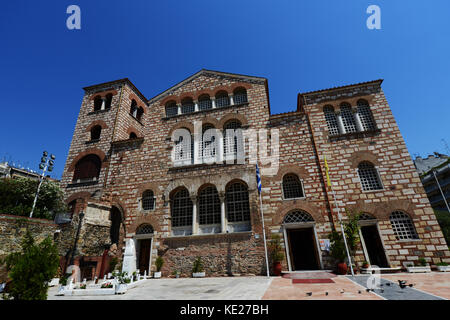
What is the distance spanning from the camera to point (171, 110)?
18.2 m

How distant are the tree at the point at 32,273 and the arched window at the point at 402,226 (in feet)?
48.0

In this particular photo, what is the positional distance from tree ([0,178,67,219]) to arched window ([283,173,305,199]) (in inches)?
585

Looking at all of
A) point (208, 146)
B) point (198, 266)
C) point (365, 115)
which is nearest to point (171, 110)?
point (208, 146)

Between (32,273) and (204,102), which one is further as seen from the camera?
(204,102)

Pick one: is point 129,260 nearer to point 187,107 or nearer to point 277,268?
point 277,268

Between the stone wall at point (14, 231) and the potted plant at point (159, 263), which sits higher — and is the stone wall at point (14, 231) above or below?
above

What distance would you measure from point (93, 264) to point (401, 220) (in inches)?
678

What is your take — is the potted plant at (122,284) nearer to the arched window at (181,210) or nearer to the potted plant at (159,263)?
the potted plant at (159,263)

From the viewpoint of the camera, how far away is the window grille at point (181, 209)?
14.1 m

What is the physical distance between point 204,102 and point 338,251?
13557mm

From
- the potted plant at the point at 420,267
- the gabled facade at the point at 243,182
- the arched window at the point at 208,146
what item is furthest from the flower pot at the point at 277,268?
the arched window at the point at 208,146

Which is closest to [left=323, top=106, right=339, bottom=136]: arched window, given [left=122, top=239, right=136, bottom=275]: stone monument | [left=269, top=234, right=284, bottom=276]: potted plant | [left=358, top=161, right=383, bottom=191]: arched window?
[left=358, top=161, right=383, bottom=191]: arched window

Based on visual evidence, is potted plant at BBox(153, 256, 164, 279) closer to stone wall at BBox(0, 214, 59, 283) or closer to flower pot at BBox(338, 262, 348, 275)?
stone wall at BBox(0, 214, 59, 283)
